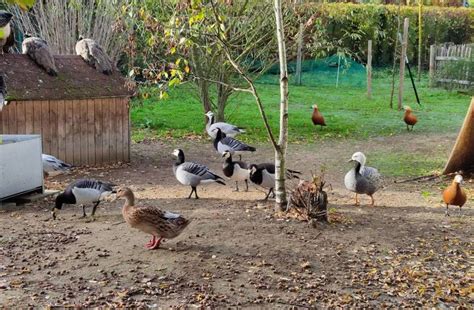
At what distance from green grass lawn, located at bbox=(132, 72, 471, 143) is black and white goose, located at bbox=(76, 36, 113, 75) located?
2813 millimetres

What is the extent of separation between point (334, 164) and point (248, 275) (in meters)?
6.59

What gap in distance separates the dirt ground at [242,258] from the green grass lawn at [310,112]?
6691 millimetres

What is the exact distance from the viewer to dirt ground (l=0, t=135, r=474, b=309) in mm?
5316

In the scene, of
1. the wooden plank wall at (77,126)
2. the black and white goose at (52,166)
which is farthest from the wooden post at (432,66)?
the black and white goose at (52,166)

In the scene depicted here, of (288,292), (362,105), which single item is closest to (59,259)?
(288,292)

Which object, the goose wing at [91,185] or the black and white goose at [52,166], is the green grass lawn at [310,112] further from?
the goose wing at [91,185]

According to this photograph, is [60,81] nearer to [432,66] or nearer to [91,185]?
[91,185]

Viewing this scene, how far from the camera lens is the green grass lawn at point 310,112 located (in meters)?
15.8

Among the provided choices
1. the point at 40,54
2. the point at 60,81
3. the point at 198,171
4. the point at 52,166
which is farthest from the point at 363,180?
the point at 40,54

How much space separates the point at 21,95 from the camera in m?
10.8

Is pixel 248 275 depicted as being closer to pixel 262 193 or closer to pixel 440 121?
pixel 262 193

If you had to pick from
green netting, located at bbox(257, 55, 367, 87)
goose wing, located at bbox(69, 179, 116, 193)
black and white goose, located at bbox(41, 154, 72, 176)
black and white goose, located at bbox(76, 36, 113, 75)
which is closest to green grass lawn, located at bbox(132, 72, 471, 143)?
green netting, located at bbox(257, 55, 367, 87)

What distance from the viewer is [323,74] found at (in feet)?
95.9

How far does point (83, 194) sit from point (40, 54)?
461 cm
